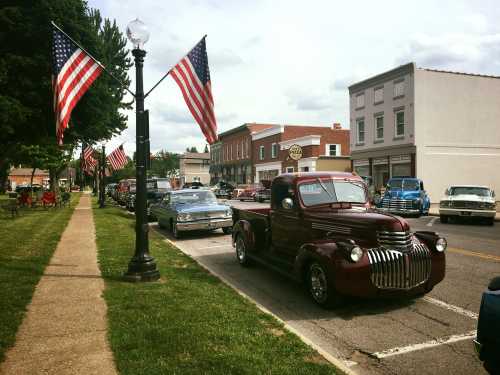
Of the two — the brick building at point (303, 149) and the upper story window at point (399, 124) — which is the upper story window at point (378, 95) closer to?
the upper story window at point (399, 124)

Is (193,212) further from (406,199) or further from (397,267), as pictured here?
(406,199)

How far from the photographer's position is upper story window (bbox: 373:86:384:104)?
108ft

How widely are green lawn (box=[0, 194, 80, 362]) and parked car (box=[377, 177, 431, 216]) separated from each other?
15.4m

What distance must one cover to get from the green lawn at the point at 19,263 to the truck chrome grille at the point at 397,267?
4.44 metres

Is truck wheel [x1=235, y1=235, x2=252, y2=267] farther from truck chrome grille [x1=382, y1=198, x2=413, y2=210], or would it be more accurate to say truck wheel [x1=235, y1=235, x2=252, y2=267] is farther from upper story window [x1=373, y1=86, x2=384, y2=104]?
upper story window [x1=373, y1=86, x2=384, y2=104]

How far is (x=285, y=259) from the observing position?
23.6 feet

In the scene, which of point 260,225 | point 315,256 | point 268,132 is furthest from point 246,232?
point 268,132

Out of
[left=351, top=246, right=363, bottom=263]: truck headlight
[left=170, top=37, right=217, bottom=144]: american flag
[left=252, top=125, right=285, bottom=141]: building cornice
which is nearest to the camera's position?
[left=351, top=246, right=363, bottom=263]: truck headlight

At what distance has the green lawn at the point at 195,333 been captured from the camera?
390 cm

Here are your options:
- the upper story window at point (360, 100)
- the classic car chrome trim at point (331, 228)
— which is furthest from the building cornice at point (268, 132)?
the classic car chrome trim at point (331, 228)

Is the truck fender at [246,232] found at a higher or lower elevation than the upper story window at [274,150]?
lower

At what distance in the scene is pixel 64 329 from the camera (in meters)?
4.93

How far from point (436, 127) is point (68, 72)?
92.6 ft

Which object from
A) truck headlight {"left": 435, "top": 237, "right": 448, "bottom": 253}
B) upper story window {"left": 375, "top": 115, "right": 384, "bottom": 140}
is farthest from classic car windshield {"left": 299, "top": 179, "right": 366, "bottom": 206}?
upper story window {"left": 375, "top": 115, "right": 384, "bottom": 140}
